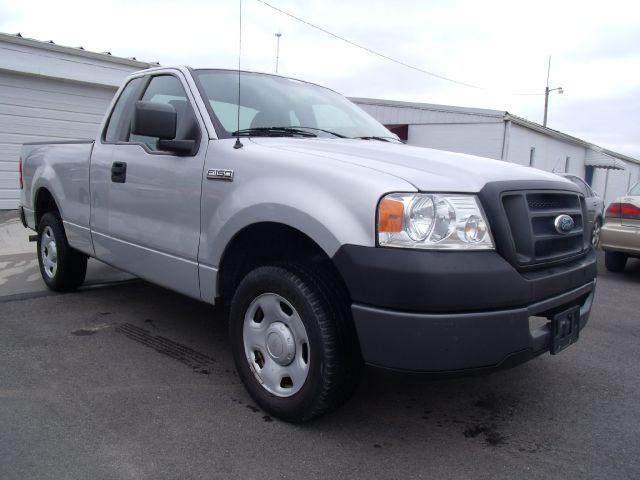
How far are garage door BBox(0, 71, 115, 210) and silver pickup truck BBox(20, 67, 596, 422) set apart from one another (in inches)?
318

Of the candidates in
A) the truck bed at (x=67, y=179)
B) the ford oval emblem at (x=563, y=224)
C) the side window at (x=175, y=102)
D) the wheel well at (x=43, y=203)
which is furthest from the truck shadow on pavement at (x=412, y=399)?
the wheel well at (x=43, y=203)

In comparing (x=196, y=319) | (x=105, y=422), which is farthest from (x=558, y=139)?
(x=105, y=422)

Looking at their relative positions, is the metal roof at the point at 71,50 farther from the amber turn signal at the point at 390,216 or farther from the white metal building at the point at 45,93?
the amber turn signal at the point at 390,216

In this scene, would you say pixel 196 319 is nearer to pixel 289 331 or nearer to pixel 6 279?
pixel 289 331

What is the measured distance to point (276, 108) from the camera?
11.8ft

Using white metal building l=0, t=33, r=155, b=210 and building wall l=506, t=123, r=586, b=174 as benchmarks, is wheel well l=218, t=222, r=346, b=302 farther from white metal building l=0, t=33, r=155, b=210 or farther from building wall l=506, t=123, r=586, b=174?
building wall l=506, t=123, r=586, b=174

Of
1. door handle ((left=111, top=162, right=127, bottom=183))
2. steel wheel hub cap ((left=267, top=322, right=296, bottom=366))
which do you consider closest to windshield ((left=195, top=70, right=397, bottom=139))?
door handle ((left=111, top=162, right=127, bottom=183))

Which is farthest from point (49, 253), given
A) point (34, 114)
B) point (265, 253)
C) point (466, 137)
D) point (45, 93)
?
point (466, 137)

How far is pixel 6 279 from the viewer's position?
569 cm

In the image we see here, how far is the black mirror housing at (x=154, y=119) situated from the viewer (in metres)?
3.04

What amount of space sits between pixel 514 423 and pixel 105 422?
2.13 meters

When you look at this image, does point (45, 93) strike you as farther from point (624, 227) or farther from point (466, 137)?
point (466, 137)

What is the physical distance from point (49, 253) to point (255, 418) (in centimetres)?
338

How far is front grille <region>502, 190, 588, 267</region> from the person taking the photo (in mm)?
2424
